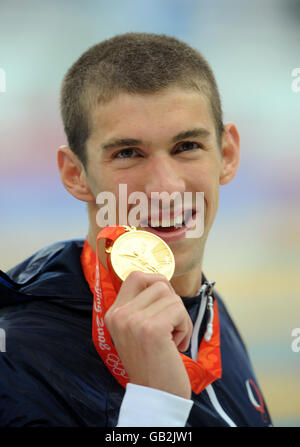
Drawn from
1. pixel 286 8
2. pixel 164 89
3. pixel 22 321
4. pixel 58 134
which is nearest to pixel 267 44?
pixel 286 8

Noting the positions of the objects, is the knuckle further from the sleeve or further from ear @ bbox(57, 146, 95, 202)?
ear @ bbox(57, 146, 95, 202)

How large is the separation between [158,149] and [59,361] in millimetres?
731

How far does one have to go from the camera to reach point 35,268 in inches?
78.0

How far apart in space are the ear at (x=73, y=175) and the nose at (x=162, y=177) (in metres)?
0.28

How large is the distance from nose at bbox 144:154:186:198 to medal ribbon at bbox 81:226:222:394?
0.91 ft

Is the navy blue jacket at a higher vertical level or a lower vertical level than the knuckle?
lower

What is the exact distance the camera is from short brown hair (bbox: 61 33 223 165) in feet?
5.68

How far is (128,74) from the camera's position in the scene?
68.3 inches

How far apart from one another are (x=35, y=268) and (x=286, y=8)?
10.7 feet

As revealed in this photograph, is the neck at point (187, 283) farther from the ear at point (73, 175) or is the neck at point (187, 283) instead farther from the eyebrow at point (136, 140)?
the eyebrow at point (136, 140)

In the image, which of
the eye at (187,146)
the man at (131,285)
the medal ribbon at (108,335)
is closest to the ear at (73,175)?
the man at (131,285)

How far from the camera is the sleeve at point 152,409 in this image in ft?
4.04

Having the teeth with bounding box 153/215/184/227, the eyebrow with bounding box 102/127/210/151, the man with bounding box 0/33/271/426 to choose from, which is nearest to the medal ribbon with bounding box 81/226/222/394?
the man with bounding box 0/33/271/426

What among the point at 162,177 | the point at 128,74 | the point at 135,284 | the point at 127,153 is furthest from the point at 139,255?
the point at 128,74
